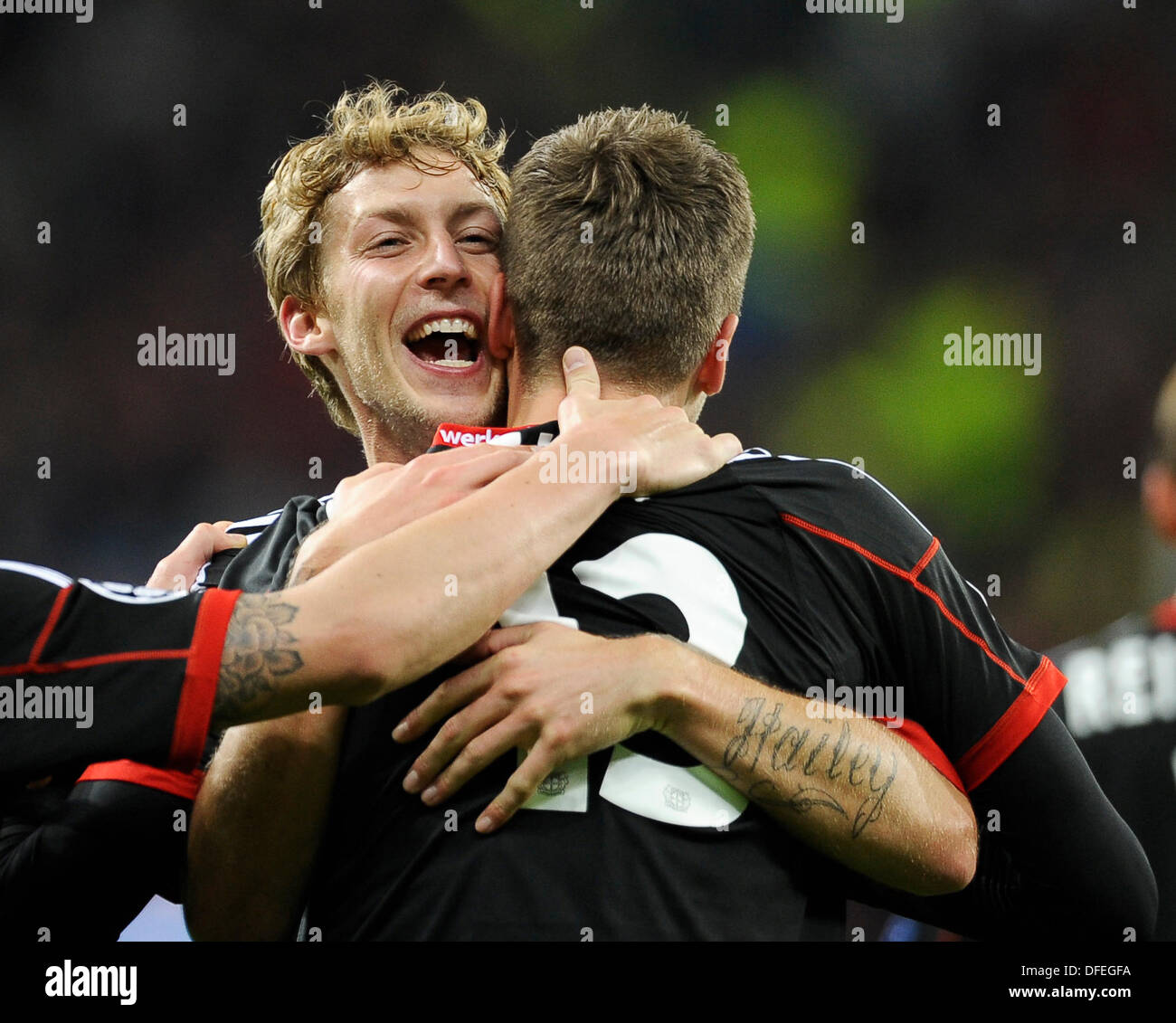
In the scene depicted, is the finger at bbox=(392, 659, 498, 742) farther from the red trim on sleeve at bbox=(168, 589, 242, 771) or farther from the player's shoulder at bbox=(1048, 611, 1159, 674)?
the player's shoulder at bbox=(1048, 611, 1159, 674)

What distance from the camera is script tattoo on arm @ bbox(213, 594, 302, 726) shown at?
1857 mm

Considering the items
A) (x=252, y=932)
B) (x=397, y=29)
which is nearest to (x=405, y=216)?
(x=252, y=932)

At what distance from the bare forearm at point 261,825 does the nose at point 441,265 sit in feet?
5.01

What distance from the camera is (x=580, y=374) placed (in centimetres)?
235

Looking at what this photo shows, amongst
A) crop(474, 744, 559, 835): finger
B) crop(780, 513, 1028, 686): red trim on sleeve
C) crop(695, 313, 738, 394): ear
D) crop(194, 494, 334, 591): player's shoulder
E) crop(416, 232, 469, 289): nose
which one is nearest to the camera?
crop(474, 744, 559, 835): finger

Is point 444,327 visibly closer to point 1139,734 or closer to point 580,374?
point 580,374

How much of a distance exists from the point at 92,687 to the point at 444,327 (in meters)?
1.79

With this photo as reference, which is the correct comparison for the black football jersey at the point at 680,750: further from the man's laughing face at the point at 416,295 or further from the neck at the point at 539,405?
the man's laughing face at the point at 416,295

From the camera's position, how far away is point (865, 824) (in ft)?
7.23

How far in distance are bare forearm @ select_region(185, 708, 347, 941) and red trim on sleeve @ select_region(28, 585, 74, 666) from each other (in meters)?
0.41

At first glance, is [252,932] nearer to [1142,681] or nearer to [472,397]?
[472,397]

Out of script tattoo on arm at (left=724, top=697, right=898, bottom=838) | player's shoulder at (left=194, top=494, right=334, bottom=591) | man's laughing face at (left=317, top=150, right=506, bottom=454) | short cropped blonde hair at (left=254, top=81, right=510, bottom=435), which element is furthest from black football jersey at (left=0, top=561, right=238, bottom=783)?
short cropped blonde hair at (left=254, top=81, right=510, bottom=435)

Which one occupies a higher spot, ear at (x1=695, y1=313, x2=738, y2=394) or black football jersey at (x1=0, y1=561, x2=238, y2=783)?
ear at (x1=695, y1=313, x2=738, y2=394)
